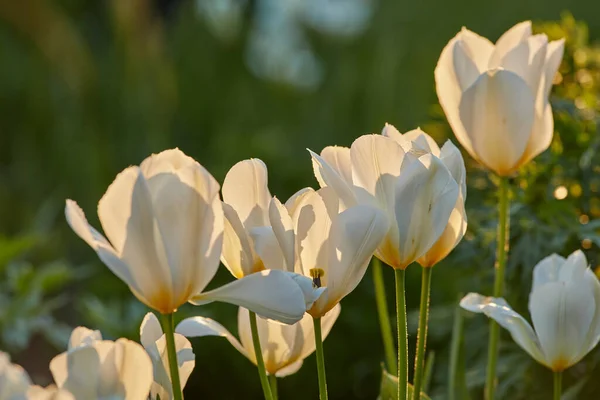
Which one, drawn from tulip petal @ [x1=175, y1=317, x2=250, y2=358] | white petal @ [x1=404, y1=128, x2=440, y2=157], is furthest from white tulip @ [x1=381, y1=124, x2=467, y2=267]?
tulip petal @ [x1=175, y1=317, x2=250, y2=358]

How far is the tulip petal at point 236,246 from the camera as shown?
392 millimetres

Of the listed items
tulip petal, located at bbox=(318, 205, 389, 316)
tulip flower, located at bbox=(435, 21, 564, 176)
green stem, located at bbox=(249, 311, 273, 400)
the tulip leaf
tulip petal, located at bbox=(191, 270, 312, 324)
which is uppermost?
tulip flower, located at bbox=(435, 21, 564, 176)

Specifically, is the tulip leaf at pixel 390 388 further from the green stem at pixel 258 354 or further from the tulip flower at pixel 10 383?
the tulip flower at pixel 10 383

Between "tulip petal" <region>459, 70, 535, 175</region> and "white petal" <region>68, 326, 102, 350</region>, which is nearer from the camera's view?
"white petal" <region>68, 326, 102, 350</region>

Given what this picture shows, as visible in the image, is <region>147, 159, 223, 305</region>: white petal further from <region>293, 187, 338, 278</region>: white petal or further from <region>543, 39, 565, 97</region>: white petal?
<region>543, 39, 565, 97</region>: white petal

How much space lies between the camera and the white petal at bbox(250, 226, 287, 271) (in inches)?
15.0

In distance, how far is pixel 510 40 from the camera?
0.52 m

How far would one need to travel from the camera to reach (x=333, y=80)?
2.24 meters

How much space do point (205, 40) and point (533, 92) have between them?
209 centimetres

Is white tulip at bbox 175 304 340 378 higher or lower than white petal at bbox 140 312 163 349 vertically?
lower

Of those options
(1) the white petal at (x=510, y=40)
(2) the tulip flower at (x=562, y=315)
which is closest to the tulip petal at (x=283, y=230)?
(2) the tulip flower at (x=562, y=315)

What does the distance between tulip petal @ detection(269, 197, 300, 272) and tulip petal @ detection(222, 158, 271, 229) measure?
3cm

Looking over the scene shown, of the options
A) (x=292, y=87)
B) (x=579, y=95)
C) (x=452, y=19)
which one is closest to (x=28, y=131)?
(x=292, y=87)

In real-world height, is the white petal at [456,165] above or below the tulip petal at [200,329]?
above
